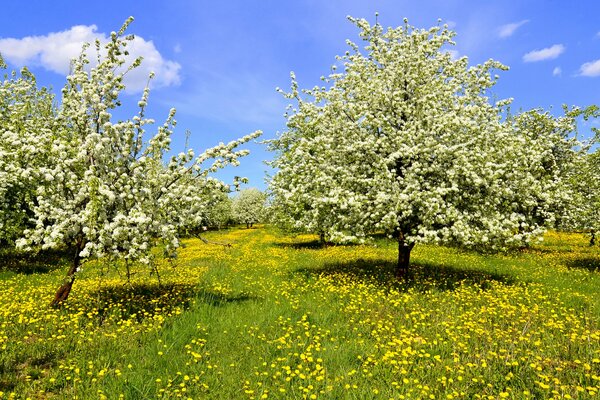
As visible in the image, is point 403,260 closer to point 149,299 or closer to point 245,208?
point 149,299

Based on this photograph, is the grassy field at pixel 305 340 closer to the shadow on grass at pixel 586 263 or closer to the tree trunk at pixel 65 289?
the tree trunk at pixel 65 289

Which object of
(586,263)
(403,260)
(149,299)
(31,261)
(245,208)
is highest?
(245,208)

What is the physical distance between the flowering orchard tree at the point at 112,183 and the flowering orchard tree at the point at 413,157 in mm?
5600

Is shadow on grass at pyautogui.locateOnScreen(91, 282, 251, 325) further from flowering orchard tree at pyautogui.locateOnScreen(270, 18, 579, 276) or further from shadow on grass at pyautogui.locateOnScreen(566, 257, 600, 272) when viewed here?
shadow on grass at pyautogui.locateOnScreen(566, 257, 600, 272)

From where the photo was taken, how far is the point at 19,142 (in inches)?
450

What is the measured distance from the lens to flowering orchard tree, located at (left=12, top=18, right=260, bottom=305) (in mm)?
10766

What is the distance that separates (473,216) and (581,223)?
11.5 meters

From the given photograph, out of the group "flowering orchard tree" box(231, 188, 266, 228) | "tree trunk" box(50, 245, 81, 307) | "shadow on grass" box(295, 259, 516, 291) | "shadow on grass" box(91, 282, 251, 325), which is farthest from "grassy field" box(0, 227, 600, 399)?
"flowering orchard tree" box(231, 188, 266, 228)

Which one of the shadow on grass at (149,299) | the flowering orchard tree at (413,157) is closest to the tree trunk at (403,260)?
the flowering orchard tree at (413,157)

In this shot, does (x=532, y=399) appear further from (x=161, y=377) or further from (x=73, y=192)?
(x=73, y=192)

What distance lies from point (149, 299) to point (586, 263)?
2549 centimetres

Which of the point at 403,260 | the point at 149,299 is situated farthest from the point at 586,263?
the point at 149,299

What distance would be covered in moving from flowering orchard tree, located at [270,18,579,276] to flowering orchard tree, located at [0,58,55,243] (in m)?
9.34

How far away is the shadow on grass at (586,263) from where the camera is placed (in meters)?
23.6
